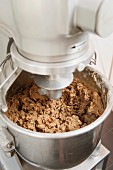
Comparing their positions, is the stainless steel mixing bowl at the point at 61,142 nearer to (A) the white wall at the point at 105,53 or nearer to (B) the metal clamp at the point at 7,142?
(B) the metal clamp at the point at 7,142

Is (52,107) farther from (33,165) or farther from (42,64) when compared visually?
(42,64)

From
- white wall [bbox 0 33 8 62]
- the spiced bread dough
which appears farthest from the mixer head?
the spiced bread dough

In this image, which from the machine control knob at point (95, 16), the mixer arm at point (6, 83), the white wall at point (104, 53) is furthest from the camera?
the white wall at point (104, 53)

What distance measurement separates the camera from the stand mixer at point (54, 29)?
0.37 metres

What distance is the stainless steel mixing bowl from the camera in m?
0.61

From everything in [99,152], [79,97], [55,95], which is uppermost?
[55,95]

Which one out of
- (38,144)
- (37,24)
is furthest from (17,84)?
(37,24)

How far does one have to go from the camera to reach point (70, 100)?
0.85m

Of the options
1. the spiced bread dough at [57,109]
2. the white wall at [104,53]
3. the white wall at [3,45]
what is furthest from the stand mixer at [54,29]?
the white wall at [104,53]

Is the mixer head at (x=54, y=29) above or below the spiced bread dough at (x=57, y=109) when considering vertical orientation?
above

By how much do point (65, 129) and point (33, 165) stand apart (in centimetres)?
17

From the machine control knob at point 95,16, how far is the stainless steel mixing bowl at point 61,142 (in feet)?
0.97

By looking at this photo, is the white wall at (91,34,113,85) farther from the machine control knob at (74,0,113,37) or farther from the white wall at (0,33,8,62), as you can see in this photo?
the machine control knob at (74,0,113,37)

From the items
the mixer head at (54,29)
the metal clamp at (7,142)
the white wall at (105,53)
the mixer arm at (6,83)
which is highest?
the mixer head at (54,29)
